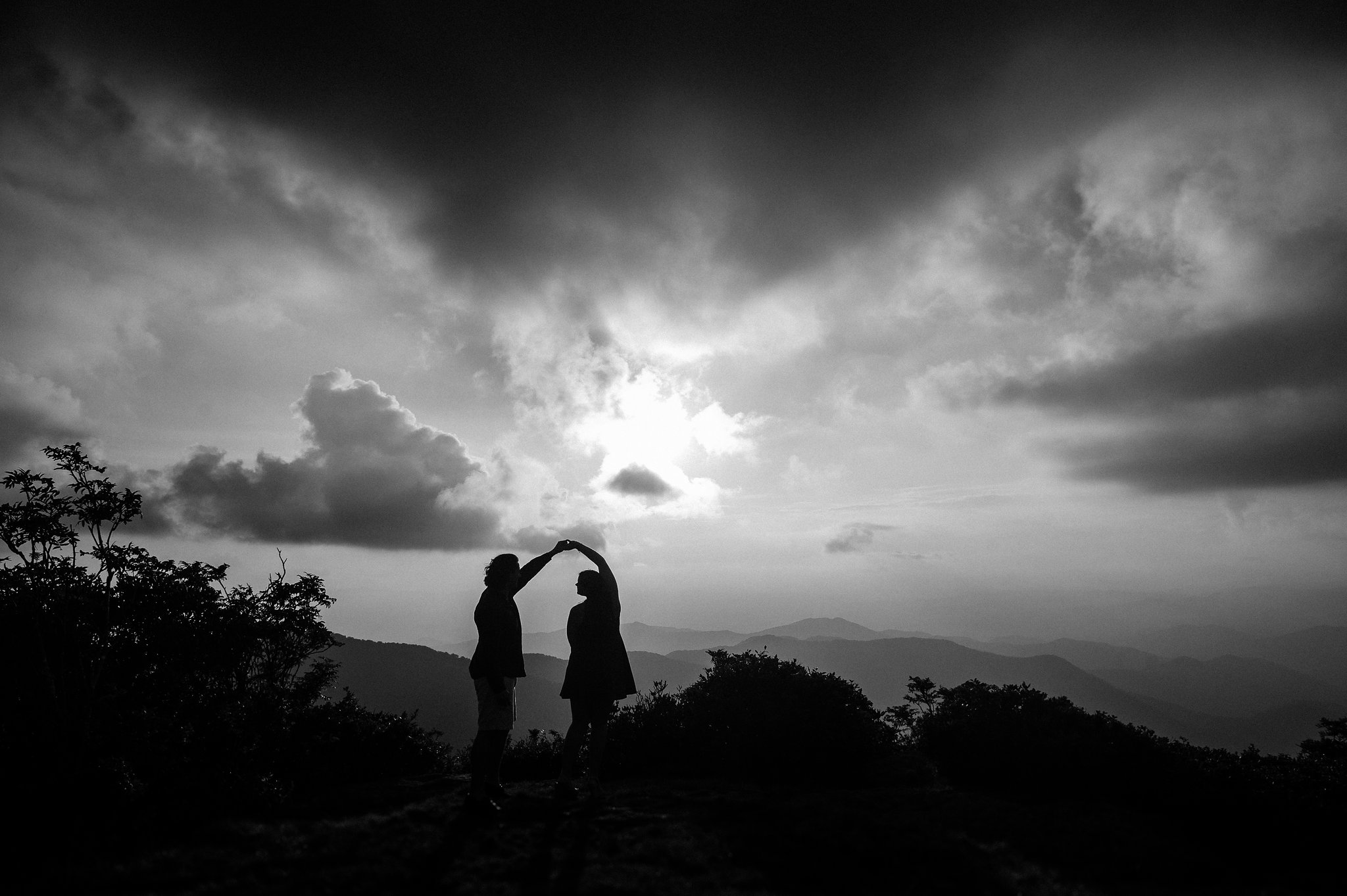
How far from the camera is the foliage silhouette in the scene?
8.86m

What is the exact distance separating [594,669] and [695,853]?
8.78ft

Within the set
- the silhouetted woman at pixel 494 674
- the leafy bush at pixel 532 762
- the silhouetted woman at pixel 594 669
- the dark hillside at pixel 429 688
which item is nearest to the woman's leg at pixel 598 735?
the silhouetted woman at pixel 594 669

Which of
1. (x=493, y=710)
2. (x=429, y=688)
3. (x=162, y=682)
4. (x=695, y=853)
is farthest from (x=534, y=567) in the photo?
(x=429, y=688)

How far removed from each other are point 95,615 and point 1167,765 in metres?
19.1

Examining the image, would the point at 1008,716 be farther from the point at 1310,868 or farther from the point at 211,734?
the point at 211,734

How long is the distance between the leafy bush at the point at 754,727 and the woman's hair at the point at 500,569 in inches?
193

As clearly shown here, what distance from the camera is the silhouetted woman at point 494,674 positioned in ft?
22.9

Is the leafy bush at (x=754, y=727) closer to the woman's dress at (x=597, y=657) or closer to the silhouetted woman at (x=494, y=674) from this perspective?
the woman's dress at (x=597, y=657)

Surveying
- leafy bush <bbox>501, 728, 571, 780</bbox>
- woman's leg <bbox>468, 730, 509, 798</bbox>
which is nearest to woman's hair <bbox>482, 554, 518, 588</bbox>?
woman's leg <bbox>468, 730, 509, 798</bbox>

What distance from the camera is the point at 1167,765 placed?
8297mm

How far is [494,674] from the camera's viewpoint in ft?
23.1

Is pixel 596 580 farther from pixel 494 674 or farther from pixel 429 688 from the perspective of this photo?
pixel 429 688

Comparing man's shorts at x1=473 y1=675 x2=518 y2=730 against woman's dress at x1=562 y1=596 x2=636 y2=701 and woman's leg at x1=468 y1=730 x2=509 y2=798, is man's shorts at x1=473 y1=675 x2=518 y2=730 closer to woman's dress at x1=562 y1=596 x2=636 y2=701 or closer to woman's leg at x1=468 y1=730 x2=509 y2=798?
woman's leg at x1=468 y1=730 x2=509 y2=798

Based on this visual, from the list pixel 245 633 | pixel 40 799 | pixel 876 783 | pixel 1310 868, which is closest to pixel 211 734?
pixel 40 799
